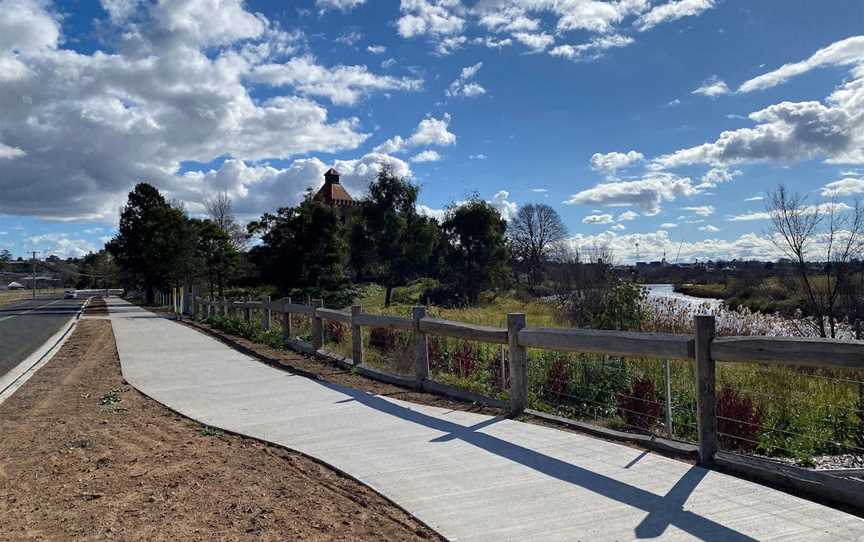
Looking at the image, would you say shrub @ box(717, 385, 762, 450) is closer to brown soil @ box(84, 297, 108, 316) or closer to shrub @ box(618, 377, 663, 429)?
shrub @ box(618, 377, 663, 429)

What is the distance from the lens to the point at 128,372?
11859mm

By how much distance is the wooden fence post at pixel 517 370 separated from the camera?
742 centimetres

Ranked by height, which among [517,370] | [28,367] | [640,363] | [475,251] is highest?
[475,251]

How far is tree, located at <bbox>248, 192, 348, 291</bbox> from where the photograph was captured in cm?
2961

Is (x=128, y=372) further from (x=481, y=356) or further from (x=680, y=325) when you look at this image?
(x=680, y=325)

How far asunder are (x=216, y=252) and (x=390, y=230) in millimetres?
9937

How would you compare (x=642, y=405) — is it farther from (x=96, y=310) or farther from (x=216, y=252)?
(x=96, y=310)

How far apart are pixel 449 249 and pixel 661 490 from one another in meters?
35.2

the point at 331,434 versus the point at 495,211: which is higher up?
the point at 495,211

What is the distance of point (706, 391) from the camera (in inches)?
206

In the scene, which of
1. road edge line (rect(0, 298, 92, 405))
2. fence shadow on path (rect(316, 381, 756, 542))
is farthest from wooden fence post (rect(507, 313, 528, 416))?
road edge line (rect(0, 298, 92, 405))

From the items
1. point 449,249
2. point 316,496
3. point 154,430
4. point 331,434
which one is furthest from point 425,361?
point 449,249

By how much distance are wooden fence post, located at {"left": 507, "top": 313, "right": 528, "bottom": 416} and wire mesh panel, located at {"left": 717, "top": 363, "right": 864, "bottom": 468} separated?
2065mm

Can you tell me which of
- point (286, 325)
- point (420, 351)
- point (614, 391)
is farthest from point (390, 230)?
point (614, 391)
